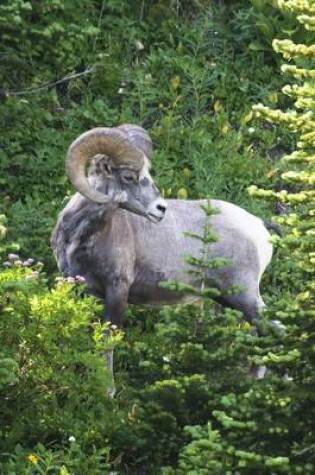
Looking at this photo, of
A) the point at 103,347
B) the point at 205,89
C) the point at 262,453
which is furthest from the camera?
the point at 205,89

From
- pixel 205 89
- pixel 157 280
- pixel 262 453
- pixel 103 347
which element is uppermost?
pixel 262 453

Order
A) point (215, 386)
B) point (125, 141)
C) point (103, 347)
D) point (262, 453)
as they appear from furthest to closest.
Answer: point (125, 141)
point (103, 347)
point (215, 386)
point (262, 453)

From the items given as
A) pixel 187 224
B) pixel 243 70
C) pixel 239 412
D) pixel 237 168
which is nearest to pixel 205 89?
pixel 243 70

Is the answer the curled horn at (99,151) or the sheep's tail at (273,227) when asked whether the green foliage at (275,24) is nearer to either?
the sheep's tail at (273,227)

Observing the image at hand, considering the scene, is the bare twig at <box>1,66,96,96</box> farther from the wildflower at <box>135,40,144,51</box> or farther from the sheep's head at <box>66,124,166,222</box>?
the sheep's head at <box>66,124,166,222</box>

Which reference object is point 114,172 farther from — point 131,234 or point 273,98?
point 273,98

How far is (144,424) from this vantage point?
8344 millimetres

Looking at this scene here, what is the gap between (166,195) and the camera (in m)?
13.6

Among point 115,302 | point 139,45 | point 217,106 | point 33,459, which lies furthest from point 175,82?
point 33,459

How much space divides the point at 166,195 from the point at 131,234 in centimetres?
311

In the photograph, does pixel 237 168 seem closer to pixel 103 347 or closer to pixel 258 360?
Result: pixel 103 347

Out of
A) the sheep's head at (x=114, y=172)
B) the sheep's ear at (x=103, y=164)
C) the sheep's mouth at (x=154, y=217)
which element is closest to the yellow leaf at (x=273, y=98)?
the sheep's head at (x=114, y=172)

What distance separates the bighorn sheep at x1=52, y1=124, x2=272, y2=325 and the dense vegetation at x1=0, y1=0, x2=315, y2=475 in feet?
0.90

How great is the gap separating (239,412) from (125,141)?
3.09m
